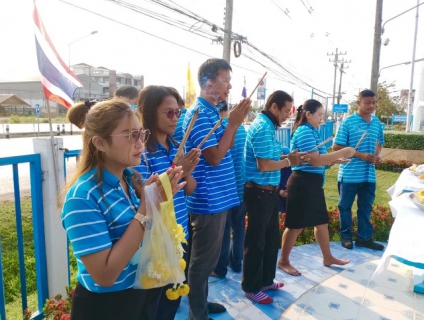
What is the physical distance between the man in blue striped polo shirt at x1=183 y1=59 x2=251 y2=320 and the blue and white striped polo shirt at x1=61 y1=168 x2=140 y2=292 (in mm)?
771

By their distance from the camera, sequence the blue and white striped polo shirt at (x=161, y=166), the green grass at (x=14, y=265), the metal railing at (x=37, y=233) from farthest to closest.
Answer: the green grass at (x=14, y=265), the metal railing at (x=37, y=233), the blue and white striped polo shirt at (x=161, y=166)

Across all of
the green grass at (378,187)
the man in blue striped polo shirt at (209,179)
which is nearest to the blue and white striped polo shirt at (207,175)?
the man in blue striped polo shirt at (209,179)

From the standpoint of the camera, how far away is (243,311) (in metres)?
2.57

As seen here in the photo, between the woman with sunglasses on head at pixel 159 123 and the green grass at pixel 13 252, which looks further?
the green grass at pixel 13 252

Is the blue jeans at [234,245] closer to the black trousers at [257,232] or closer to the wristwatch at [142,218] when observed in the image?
the black trousers at [257,232]

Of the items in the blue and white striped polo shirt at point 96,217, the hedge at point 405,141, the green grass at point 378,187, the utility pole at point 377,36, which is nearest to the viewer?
the blue and white striped polo shirt at point 96,217

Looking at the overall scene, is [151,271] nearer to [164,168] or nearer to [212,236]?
[164,168]

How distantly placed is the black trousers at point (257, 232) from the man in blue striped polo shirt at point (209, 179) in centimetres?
39

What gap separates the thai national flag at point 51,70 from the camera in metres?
2.47

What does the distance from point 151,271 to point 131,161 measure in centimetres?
39

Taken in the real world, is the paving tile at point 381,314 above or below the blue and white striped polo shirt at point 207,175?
below

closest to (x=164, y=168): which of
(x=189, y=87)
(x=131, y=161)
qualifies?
(x=131, y=161)

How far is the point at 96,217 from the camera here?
1132mm

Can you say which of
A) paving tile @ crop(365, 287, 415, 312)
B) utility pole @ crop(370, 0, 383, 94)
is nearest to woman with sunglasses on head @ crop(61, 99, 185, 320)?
paving tile @ crop(365, 287, 415, 312)
